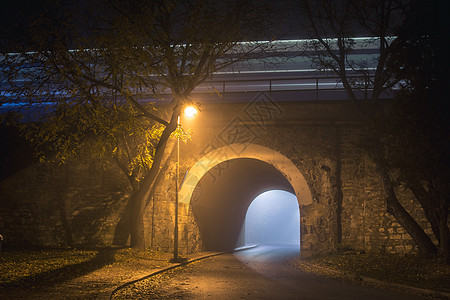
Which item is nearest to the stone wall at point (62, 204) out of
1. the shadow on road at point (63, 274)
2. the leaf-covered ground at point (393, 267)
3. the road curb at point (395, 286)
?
the shadow on road at point (63, 274)

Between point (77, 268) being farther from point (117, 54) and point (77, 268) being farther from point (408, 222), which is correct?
point (408, 222)

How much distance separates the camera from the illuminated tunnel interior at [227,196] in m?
17.4

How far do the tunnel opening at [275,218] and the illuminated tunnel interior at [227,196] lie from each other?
1820 centimetres

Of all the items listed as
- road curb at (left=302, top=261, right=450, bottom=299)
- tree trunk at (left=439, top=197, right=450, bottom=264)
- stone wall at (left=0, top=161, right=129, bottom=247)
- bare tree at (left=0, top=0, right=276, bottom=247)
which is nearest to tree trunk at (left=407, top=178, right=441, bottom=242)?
tree trunk at (left=439, top=197, right=450, bottom=264)

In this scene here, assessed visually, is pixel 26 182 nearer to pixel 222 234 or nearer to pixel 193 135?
pixel 193 135

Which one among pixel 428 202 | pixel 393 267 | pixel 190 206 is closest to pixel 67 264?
pixel 190 206

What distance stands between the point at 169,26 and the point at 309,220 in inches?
325

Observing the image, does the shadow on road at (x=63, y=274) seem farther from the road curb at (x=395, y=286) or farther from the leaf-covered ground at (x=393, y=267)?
the road curb at (x=395, y=286)

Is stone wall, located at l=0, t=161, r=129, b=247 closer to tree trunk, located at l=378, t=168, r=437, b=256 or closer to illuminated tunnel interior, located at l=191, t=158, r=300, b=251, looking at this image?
illuminated tunnel interior, located at l=191, t=158, r=300, b=251

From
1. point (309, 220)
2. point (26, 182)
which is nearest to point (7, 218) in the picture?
point (26, 182)

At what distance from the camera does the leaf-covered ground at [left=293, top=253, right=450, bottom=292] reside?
9.13 m

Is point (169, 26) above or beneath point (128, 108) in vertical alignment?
above

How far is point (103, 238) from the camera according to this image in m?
16.1

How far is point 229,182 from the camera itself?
19.1 metres
